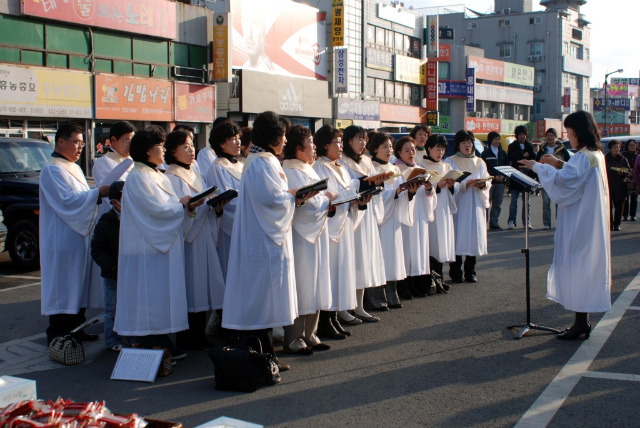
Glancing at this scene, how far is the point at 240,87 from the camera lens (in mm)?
28656

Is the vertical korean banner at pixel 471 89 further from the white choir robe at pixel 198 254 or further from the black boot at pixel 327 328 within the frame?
the white choir robe at pixel 198 254

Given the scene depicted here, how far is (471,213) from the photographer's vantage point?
955cm

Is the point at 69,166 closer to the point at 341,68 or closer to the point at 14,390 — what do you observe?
the point at 14,390

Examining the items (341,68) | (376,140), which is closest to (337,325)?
(376,140)

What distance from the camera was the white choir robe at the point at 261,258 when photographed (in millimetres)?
5605

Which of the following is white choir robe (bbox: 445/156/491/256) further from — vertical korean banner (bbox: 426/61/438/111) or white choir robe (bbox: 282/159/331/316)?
vertical korean banner (bbox: 426/61/438/111)

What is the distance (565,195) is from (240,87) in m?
23.3

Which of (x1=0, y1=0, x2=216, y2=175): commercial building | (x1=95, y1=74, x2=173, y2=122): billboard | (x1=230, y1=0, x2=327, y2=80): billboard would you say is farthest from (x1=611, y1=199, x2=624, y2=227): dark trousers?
(x1=230, y1=0, x2=327, y2=80): billboard

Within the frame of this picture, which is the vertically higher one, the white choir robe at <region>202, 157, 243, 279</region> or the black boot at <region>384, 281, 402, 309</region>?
the white choir robe at <region>202, 157, 243, 279</region>

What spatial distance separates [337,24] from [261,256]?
30554 mm

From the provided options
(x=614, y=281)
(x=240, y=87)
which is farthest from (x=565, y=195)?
(x=240, y=87)

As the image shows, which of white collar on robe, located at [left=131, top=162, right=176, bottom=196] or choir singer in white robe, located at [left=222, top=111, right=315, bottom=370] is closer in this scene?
choir singer in white robe, located at [left=222, top=111, right=315, bottom=370]

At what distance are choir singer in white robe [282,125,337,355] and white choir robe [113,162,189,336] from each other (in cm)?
104

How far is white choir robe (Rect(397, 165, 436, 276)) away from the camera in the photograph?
851 centimetres
